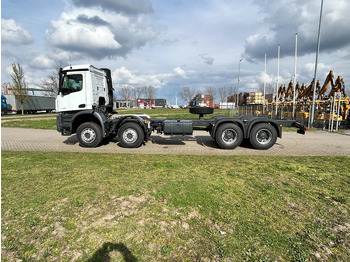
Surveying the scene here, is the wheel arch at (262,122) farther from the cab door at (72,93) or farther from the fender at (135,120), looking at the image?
the cab door at (72,93)

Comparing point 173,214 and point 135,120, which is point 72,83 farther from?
point 173,214

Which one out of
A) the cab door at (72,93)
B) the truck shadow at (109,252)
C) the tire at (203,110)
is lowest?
the truck shadow at (109,252)

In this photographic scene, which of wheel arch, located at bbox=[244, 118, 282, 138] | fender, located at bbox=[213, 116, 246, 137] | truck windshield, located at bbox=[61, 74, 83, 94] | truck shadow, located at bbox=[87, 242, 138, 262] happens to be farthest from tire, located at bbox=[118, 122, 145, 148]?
truck shadow, located at bbox=[87, 242, 138, 262]

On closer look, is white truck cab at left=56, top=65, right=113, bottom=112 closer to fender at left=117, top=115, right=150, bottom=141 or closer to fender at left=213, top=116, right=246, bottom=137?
fender at left=117, top=115, right=150, bottom=141

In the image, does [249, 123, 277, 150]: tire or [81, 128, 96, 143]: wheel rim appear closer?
[249, 123, 277, 150]: tire

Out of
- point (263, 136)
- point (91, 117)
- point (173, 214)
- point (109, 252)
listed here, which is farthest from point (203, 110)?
point (109, 252)

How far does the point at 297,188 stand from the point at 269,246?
2.20 m

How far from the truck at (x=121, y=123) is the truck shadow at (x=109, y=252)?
619 centimetres

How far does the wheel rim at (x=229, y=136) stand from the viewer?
8.35m

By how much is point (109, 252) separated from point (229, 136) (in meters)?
→ 6.73

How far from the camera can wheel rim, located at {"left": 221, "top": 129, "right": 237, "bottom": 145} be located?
329 inches

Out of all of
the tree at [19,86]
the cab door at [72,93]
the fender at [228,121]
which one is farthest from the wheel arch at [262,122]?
the tree at [19,86]

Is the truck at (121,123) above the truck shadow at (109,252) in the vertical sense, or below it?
above

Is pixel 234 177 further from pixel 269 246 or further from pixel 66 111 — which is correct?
pixel 66 111
